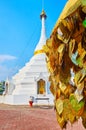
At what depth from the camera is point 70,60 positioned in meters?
1.77

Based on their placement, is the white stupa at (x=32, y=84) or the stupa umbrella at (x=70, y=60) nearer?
the stupa umbrella at (x=70, y=60)

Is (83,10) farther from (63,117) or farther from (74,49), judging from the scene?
(63,117)

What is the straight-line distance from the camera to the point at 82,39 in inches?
66.9

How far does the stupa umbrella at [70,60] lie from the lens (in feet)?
5.40

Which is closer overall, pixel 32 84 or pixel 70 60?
pixel 70 60

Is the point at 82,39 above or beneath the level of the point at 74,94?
above

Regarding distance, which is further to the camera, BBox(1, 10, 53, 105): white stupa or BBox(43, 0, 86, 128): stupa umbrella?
BBox(1, 10, 53, 105): white stupa

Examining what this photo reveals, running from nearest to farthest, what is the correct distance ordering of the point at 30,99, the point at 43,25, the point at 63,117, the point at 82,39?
1. the point at 82,39
2. the point at 63,117
3. the point at 30,99
4. the point at 43,25

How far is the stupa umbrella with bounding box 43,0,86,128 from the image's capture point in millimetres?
1646

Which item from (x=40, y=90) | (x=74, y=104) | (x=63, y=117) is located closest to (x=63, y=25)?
(x=74, y=104)

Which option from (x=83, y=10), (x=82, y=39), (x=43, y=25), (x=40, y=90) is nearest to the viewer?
(x=83, y=10)

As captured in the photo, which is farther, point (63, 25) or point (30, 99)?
point (30, 99)

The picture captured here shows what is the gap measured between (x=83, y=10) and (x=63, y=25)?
202 millimetres

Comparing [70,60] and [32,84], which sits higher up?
[32,84]
